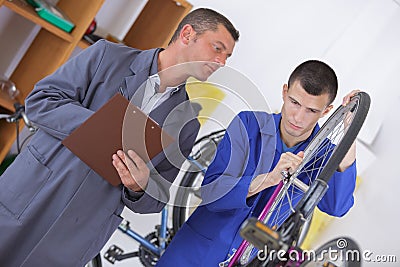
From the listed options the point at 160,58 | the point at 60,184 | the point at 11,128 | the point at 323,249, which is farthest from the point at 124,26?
the point at 323,249

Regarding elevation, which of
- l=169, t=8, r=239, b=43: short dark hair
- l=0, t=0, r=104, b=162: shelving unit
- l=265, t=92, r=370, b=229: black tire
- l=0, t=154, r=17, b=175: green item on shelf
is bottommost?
l=0, t=154, r=17, b=175: green item on shelf

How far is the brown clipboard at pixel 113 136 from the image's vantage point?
1544 mm

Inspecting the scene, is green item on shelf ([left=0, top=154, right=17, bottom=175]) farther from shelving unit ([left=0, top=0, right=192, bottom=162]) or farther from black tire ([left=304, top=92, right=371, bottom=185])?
black tire ([left=304, top=92, right=371, bottom=185])

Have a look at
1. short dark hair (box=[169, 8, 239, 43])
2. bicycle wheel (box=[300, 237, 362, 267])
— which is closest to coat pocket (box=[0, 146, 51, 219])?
short dark hair (box=[169, 8, 239, 43])

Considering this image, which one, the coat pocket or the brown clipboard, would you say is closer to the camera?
the brown clipboard

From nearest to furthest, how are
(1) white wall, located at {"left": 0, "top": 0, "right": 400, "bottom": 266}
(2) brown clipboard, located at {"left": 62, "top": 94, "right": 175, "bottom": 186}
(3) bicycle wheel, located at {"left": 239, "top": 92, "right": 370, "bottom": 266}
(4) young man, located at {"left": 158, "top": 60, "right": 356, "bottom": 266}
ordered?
(3) bicycle wheel, located at {"left": 239, "top": 92, "right": 370, "bottom": 266}, (2) brown clipboard, located at {"left": 62, "top": 94, "right": 175, "bottom": 186}, (4) young man, located at {"left": 158, "top": 60, "right": 356, "bottom": 266}, (1) white wall, located at {"left": 0, "top": 0, "right": 400, "bottom": 266}

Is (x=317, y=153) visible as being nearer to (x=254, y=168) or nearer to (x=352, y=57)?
(x=254, y=168)

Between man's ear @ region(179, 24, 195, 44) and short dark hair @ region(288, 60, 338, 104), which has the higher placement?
short dark hair @ region(288, 60, 338, 104)

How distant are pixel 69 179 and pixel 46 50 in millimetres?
1225

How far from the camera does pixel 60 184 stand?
1.71m

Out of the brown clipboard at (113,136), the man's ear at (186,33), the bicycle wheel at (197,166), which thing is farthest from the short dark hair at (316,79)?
the bicycle wheel at (197,166)

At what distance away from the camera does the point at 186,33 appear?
1729mm

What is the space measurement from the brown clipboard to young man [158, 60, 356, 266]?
0.23 metres

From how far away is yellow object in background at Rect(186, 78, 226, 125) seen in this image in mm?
1752
